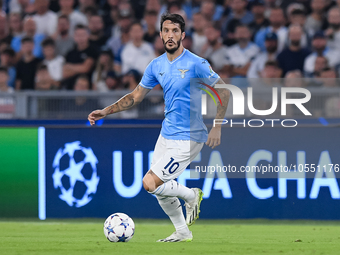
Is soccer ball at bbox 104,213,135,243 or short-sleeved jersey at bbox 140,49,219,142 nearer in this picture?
short-sleeved jersey at bbox 140,49,219,142

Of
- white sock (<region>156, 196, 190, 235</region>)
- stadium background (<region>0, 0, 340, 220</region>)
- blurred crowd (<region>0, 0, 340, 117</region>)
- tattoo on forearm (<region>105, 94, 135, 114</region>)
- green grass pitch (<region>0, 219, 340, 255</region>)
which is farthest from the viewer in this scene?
blurred crowd (<region>0, 0, 340, 117</region>)

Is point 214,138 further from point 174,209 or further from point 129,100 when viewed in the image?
point 129,100

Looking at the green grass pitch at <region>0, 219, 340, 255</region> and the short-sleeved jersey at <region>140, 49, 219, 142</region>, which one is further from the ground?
the short-sleeved jersey at <region>140, 49, 219, 142</region>

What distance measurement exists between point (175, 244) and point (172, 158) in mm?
889

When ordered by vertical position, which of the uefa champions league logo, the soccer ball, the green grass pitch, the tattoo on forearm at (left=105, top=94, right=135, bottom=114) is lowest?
the green grass pitch

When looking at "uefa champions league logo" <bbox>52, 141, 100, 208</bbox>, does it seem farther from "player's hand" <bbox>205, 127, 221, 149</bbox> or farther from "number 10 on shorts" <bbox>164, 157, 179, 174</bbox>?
"player's hand" <bbox>205, 127, 221, 149</bbox>

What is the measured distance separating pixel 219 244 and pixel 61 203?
3.21 m

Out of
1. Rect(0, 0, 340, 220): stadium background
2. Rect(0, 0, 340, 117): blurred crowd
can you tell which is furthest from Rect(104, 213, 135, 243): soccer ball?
Rect(0, 0, 340, 117): blurred crowd

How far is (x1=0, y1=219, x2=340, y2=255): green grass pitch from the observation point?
5.97 m

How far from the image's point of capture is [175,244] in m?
6.39

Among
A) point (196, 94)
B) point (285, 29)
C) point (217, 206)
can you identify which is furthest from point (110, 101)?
point (285, 29)

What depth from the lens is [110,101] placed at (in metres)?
8.97

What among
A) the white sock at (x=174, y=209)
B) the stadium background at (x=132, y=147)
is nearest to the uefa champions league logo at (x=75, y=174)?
the stadium background at (x=132, y=147)

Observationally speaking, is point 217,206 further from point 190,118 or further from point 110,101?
point 190,118
